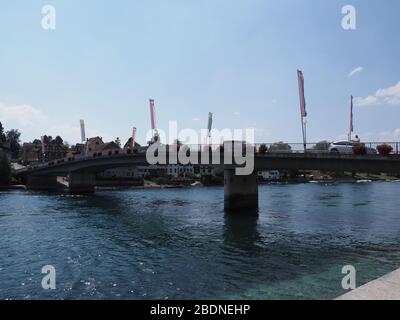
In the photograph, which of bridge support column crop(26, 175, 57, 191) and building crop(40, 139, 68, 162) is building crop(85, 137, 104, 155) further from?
bridge support column crop(26, 175, 57, 191)

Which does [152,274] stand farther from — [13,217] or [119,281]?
[13,217]

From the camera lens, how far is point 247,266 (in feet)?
77.1

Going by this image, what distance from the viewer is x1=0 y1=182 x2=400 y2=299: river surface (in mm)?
18812

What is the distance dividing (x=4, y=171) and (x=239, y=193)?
8437cm

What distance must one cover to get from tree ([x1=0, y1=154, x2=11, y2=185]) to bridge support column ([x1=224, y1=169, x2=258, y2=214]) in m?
81.8

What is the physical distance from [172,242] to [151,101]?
202ft

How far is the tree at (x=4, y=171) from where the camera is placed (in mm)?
111062

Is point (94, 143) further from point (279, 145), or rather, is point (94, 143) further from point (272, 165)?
point (272, 165)

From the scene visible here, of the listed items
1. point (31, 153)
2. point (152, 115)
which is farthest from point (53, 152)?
point (152, 115)

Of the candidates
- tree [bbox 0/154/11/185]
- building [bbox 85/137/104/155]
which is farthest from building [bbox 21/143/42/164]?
tree [bbox 0/154/11/185]

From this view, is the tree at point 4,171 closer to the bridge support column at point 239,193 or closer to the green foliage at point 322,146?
the bridge support column at point 239,193

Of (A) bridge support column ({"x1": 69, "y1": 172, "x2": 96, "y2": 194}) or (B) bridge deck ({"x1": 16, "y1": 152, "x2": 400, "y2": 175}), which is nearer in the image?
(B) bridge deck ({"x1": 16, "y1": 152, "x2": 400, "y2": 175})

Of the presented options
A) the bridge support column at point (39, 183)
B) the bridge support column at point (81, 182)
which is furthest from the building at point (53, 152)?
the bridge support column at point (81, 182)
